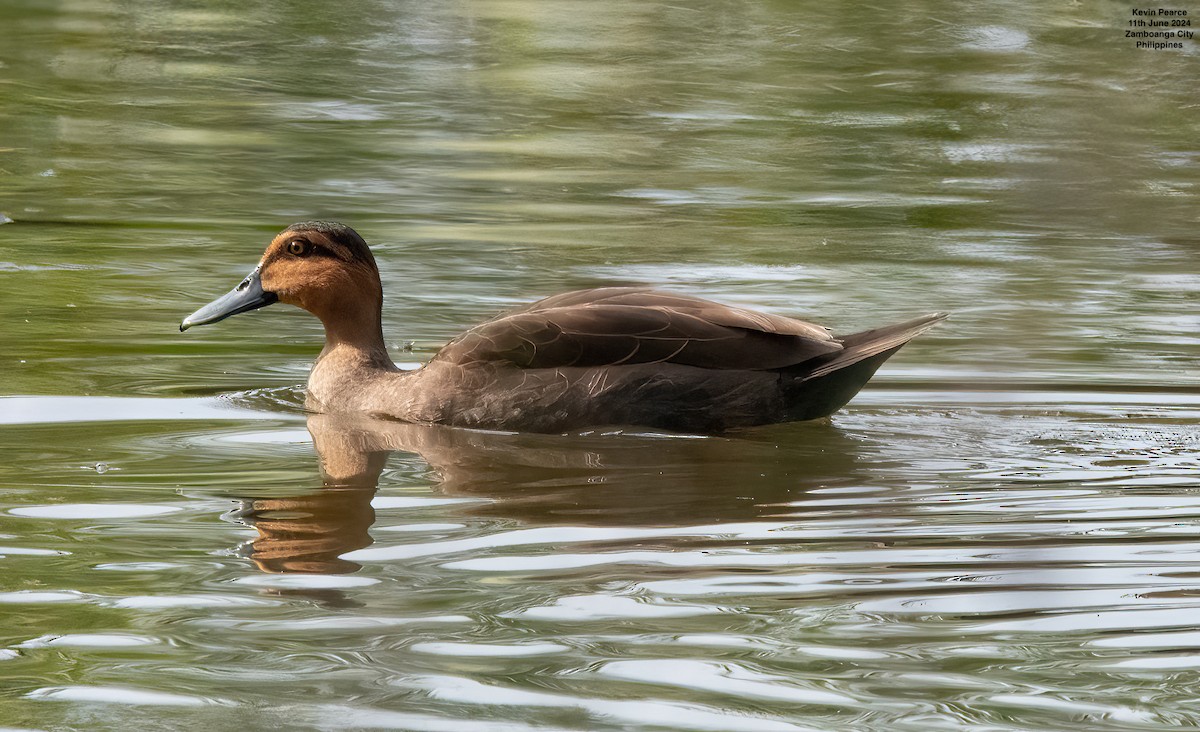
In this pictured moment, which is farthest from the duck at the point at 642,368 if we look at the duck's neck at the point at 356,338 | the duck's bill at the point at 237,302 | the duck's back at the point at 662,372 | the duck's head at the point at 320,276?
the duck's bill at the point at 237,302

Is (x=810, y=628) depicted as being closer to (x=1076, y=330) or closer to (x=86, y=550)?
(x=86, y=550)

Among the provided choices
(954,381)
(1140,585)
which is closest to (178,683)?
(1140,585)

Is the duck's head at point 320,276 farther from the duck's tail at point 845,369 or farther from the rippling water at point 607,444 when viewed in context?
the duck's tail at point 845,369

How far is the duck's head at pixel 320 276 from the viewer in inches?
342

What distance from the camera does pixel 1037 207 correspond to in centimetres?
359

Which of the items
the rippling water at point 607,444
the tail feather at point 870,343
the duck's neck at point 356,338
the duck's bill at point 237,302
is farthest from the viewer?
the duck's bill at point 237,302

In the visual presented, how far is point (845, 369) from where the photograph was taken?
7582 millimetres

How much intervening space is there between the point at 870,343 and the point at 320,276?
8.78ft

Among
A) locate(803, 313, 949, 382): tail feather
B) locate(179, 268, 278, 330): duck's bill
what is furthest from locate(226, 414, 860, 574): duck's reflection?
locate(179, 268, 278, 330): duck's bill

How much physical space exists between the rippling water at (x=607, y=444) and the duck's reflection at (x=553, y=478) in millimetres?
29

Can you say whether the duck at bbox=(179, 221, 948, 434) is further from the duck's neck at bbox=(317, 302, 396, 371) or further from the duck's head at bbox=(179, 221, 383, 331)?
the duck's head at bbox=(179, 221, 383, 331)

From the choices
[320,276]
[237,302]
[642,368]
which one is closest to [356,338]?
[320,276]

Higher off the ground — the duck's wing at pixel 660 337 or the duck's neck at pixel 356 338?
the duck's wing at pixel 660 337

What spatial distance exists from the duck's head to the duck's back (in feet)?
3.74
